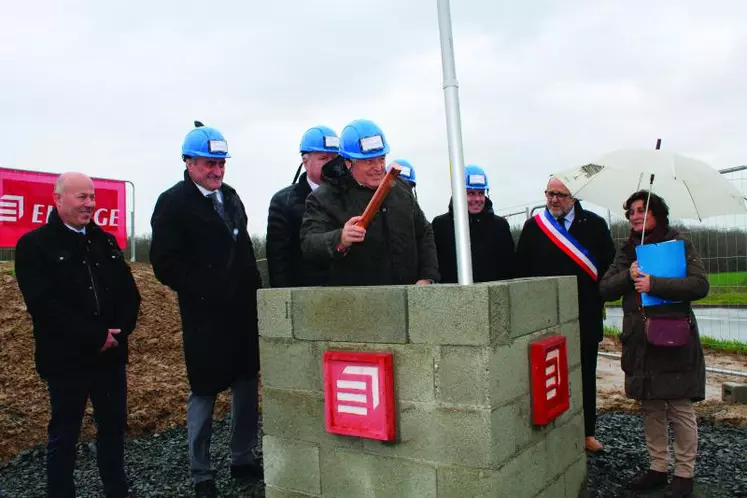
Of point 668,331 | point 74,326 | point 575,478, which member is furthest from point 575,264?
point 74,326

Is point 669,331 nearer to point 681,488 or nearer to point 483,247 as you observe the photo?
point 681,488

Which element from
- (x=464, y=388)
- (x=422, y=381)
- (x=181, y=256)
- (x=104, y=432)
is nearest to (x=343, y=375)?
(x=422, y=381)

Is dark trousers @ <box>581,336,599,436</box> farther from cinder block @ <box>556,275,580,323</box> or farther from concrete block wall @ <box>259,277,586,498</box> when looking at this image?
concrete block wall @ <box>259,277,586,498</box>

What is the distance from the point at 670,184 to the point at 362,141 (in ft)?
6.54

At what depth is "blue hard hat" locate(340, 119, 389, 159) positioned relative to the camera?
330cm

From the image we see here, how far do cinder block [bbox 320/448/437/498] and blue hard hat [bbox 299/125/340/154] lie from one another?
83.4 inches

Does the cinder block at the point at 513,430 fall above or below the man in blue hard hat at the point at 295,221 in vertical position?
below

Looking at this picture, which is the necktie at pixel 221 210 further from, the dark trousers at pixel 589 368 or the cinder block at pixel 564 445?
the dark trousers at pixel 589 368

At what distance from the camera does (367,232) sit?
10.8ft

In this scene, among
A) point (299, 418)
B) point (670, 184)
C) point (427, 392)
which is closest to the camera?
point (427, 392)

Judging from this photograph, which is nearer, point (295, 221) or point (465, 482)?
point (465, 482)

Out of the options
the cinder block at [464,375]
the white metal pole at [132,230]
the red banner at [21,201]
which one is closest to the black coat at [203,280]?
the cinder block at [464,375]

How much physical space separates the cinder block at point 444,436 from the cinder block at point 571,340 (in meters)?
0.96

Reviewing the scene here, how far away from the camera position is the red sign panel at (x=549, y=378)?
289 centimetres
